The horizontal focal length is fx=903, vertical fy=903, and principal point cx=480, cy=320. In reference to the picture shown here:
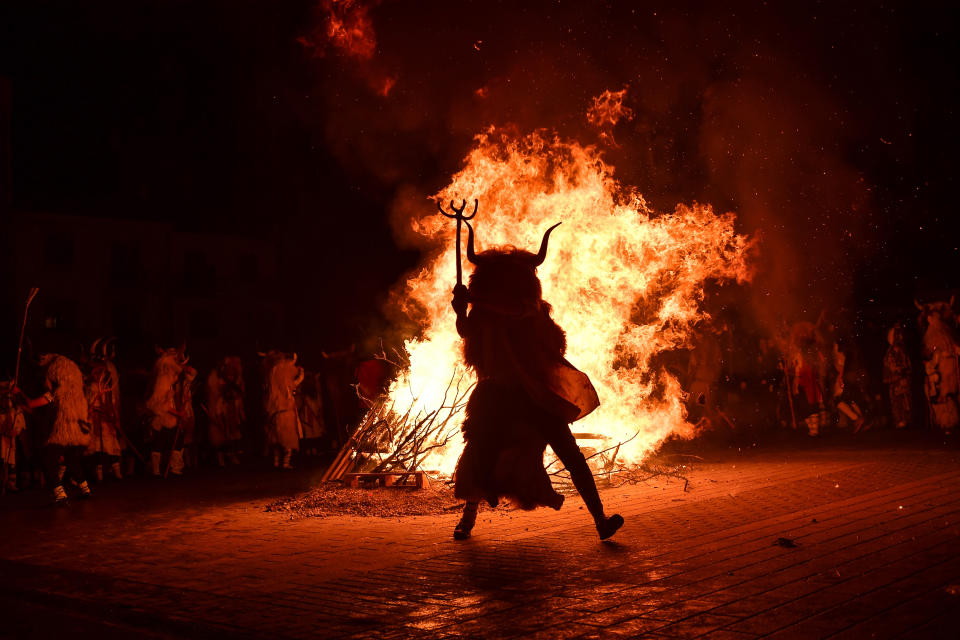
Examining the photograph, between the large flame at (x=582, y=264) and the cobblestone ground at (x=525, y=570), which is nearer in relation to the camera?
the cobblestone ground at (x=525, y=570)

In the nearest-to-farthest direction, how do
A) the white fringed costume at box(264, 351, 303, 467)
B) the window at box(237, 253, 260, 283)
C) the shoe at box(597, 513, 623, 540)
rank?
the shoe at box(597, 513, 623, 540) < the white fringed costume at box(264, 351, 303, 467) < the window at box(237, 253, 260, 283)

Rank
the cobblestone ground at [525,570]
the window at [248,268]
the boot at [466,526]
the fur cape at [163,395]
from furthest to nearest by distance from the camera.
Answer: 1. the window at [248,268]
2. the fur cape at [163,395]
3. the boot at [466,526]
4. the cobblestone ground at [525,570]

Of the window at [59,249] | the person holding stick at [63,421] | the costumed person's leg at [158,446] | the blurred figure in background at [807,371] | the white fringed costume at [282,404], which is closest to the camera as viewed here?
the person holding stick at [63,421]

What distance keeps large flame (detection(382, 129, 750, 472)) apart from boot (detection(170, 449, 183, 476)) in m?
5.26

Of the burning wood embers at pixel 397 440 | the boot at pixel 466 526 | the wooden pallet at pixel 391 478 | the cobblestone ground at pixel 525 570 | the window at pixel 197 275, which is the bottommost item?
the cobblestone ground at pixel 525 570

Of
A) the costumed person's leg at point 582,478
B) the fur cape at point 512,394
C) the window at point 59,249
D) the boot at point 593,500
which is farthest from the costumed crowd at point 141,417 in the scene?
the window at point 59,249

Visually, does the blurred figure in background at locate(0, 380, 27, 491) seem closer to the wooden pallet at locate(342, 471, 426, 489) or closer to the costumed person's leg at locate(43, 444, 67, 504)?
the costumed person's leg at locate(43, 444, 67, 504)

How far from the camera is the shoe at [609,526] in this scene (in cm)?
677

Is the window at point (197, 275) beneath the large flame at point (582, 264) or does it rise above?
above

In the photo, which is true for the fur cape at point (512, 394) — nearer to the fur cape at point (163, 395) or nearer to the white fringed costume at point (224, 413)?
the fur cape at point (163, 395)

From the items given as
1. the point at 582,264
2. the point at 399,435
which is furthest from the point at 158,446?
the point at 582,264

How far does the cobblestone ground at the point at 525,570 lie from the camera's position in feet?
14.8

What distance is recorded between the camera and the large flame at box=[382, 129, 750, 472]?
1119 cm

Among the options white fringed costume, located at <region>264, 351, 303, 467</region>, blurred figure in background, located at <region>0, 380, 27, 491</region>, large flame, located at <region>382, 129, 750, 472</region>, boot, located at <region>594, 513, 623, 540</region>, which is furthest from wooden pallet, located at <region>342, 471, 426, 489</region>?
blurred figure in background, located at <region>0, 380, 27, 491</region>
